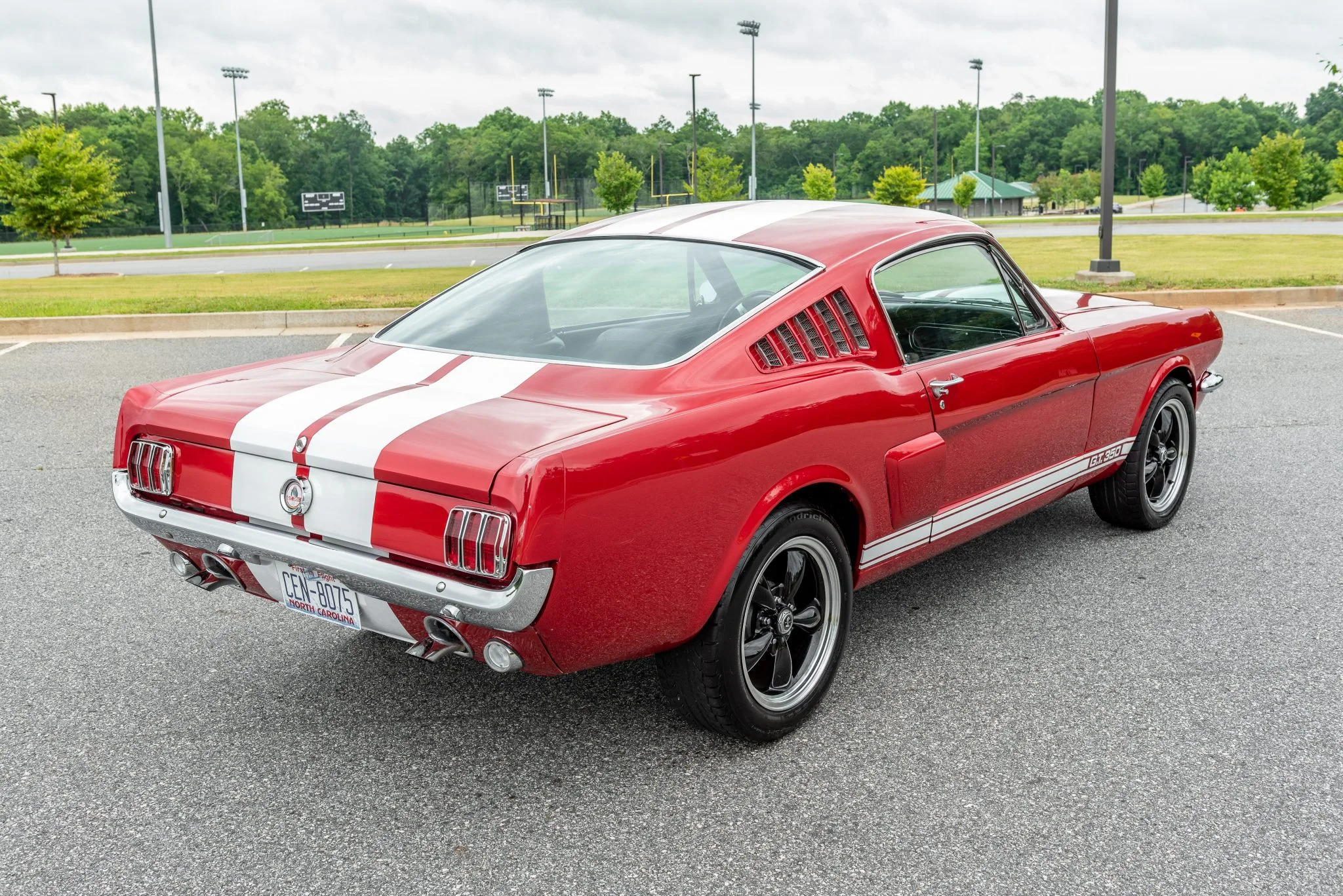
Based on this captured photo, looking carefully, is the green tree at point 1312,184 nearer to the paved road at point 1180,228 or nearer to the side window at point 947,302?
the paved road at point 1180,228

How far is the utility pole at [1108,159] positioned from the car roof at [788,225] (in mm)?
10103

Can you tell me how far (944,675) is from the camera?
140 inches

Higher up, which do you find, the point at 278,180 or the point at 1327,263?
the point at 278,180

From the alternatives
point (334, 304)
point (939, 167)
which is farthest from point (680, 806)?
point (939, 167)

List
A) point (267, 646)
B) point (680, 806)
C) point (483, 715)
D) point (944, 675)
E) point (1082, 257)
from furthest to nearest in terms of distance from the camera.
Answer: point (1082, 257)
point (267, 646)
point (944, 675)
point (483, 715)
point (680, 806)

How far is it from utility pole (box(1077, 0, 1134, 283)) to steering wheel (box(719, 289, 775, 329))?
432 inches

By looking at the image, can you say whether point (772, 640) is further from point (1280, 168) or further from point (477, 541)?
point (1280, 168)

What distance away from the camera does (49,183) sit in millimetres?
25047

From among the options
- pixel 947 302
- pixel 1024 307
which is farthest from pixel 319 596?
pixel 1024 307

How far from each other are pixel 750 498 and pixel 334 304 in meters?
12.0

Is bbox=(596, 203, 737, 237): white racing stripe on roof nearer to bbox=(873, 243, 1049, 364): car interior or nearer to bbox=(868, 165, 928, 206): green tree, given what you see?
bbox=(873, 243, 1049, 364): car interior

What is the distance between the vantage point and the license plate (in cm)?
277

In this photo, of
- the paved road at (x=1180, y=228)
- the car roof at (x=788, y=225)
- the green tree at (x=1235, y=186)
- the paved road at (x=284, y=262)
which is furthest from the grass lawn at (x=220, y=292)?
the green tree at (x=1235, y=186)

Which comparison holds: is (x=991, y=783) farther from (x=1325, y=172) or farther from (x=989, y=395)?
(x=1325, y=172)
